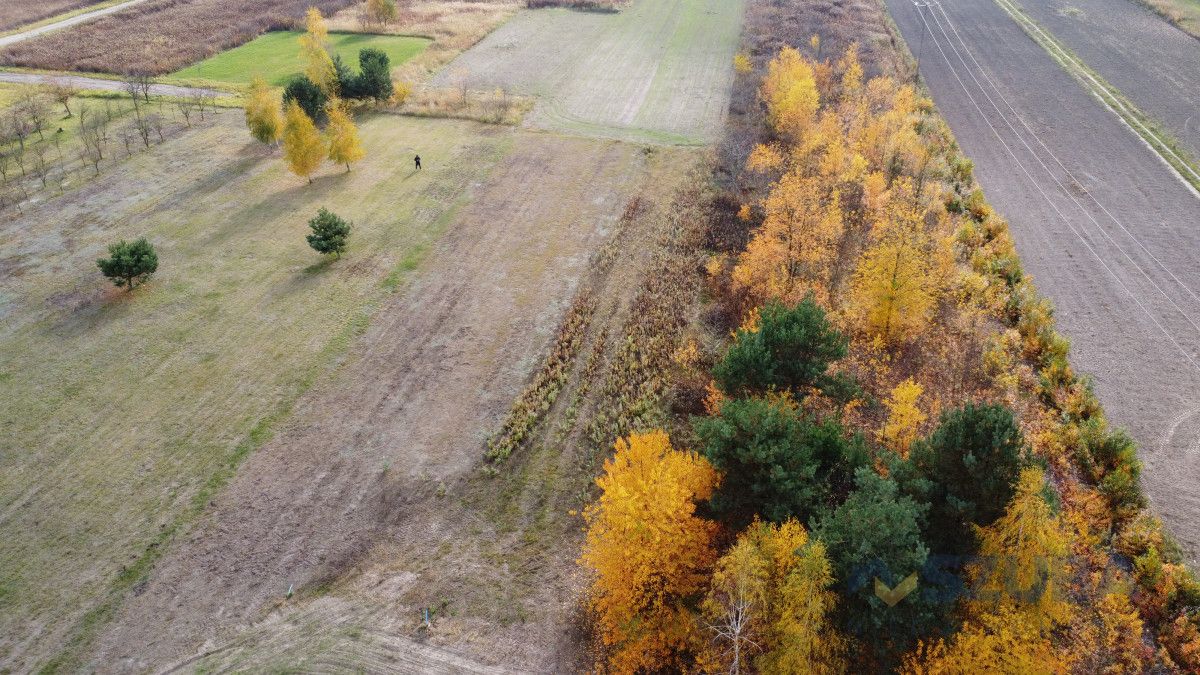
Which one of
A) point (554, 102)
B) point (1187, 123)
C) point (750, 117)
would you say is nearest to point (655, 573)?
point (750, 117)

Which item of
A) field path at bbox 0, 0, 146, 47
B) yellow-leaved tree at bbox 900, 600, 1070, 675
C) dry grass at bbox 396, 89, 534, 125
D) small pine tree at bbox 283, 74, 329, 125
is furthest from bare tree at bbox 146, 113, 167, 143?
yellow-leaved tree at bbox 900, 600, 1070, 675

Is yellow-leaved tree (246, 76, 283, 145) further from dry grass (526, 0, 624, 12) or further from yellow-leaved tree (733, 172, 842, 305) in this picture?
dry grass (526, 0, 624, 12)

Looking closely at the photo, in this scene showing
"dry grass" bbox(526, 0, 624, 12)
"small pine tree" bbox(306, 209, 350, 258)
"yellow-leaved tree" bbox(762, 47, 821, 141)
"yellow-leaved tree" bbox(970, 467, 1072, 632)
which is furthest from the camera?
"dry grass" bbox(526, 0, 624, 12)

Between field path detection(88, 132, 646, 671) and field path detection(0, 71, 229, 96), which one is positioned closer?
field path detection(88, 132, 646, 671)

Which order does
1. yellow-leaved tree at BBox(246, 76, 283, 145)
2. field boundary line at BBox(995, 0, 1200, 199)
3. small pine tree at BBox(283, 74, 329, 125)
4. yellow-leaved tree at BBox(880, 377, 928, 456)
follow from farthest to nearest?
1. small pine tree at BBox(283, 74, 329, 125)
2. yellow-leaved tree at BBox(246, 76, 283, 145)
3. field boundary line at BBox(995, 0, 1200, 199)
4. yellow-leaved tree at BBox(880, 377, 928, 456)

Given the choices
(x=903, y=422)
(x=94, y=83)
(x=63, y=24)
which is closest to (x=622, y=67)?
(x=94, y=83)

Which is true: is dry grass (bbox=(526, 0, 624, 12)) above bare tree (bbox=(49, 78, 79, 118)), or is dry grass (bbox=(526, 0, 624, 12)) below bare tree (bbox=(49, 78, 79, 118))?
above

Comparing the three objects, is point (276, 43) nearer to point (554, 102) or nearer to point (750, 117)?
point (554, 102)

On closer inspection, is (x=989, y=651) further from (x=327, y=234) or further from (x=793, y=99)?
(x=793, y=99)
